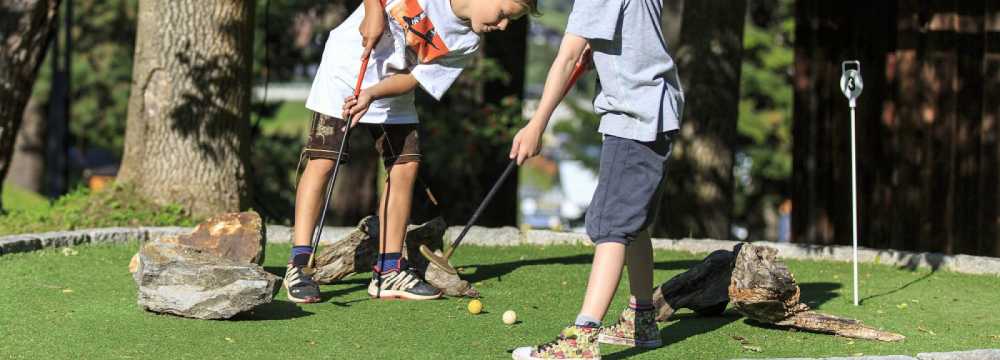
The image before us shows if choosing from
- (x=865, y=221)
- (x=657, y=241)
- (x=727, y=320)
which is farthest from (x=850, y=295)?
(x=865, y=221)

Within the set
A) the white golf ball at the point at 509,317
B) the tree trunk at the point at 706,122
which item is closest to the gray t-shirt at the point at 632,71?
the white golf ball at the point at 509,317

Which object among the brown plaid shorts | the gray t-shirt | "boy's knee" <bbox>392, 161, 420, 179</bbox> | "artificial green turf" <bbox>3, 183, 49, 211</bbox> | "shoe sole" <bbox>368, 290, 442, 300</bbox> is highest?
the gray t-shirt

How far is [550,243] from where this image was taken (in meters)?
8.79

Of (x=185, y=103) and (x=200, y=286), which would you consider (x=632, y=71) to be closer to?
(x=200, y=286)

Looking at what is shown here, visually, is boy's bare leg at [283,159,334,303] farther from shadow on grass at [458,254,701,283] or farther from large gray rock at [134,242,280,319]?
shadow on grass at [458,254,701,283]

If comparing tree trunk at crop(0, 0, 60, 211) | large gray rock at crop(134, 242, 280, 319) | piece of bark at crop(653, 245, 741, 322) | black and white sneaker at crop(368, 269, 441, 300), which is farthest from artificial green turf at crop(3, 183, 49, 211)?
piece of bark at crop(653, 245, 741, 322)

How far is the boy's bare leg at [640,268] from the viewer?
5.17m

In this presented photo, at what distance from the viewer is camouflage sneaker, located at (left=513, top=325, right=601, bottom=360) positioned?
4.68 m

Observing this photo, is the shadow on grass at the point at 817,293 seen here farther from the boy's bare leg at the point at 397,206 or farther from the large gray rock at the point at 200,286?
the large gray rock at the point at 200,286

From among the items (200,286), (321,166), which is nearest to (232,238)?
(321,166)

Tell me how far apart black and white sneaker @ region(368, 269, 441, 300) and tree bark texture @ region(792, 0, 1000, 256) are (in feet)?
15.8

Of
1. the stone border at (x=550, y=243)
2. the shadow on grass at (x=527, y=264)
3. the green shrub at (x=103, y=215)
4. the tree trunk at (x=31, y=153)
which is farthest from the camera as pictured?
the tree trunk at (x=31, y=153)

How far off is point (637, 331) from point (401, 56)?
1702mm

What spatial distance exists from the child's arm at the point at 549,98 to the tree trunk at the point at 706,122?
6280 millimetres
